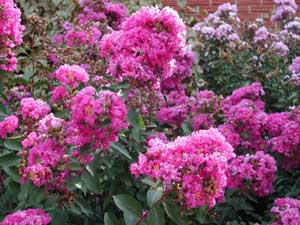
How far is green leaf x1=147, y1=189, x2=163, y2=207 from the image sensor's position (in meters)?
1.70

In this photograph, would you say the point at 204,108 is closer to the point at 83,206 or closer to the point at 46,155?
the point at 83,206

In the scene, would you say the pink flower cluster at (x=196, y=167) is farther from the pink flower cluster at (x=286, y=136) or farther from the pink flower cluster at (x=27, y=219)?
the pink flower cluster at (x=286, y=136)

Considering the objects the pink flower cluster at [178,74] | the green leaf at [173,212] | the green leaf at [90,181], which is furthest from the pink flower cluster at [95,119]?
the pink flower cluster at [178,74]

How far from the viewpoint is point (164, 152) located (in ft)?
5.64

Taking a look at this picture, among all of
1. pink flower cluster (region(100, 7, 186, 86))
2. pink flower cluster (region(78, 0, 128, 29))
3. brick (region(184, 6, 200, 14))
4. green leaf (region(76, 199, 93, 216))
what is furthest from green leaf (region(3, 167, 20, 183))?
brick (region(184, 6, 200, 14))

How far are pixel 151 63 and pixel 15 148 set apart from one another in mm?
541

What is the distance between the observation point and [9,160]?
79.0 inches


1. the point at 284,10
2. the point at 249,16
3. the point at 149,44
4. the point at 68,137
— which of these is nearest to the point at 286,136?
the point at 149,44

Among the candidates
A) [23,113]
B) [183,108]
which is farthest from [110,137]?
[183,108]

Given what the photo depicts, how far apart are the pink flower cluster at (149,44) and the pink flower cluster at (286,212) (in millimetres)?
609

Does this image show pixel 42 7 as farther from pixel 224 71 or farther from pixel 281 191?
pixel 281 191

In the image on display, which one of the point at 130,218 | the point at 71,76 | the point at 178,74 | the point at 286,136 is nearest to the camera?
the point at 130,218

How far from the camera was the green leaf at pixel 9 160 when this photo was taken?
1993 mm

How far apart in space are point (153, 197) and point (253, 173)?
0.65 metres
